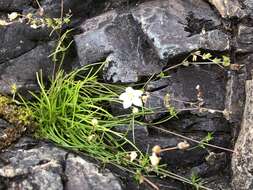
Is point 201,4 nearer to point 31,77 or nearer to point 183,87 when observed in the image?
point 183,87

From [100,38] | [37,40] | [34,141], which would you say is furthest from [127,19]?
[34,141]

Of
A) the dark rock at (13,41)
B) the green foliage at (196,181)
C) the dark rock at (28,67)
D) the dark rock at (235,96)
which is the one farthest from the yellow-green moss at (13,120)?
the dark rock at (235,96)

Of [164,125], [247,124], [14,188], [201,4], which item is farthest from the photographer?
[201,4]

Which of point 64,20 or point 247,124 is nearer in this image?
point 247,124

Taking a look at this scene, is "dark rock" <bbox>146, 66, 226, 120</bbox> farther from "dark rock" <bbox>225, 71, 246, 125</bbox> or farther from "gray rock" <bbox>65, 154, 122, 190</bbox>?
"gray rock" <bbox>65, 154, 122, 190</bbox>

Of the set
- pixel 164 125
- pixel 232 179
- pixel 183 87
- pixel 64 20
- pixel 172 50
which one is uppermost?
pixel 64 20

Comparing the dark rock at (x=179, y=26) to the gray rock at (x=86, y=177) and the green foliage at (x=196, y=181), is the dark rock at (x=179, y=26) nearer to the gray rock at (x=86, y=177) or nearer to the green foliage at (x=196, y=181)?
the green foliage at (x=196, y=181)

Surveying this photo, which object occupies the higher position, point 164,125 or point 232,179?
point 164,125

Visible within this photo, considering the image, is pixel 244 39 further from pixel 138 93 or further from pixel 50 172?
pixel 50 172
